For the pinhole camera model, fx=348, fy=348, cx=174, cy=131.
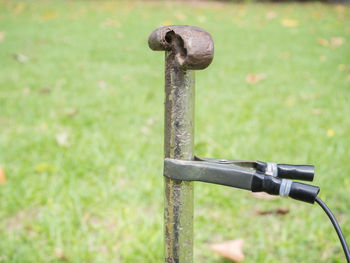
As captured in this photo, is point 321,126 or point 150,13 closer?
point 321,126

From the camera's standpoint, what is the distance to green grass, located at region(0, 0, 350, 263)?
4.35 feet

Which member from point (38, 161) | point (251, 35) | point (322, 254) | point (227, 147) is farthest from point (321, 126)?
point (251, 35)

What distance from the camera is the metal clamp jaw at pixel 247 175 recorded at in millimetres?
530

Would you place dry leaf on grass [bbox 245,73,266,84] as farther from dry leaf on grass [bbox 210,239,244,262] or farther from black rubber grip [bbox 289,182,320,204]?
black rubber grip [bbox 289,182,320,204]

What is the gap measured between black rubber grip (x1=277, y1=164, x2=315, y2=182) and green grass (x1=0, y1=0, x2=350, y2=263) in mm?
753

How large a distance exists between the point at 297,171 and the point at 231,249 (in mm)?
718

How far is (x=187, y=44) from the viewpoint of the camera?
507mm

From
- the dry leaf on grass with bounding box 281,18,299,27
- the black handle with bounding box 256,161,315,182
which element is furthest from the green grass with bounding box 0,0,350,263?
the dry leaf on grass with bounding box 281,18,299,27

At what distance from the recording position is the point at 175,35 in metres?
0.54

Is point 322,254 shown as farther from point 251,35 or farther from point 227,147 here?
point 251,35

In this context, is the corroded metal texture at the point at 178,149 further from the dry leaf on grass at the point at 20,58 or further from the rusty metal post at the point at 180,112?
the dry leaf on grass at the point at 20,58

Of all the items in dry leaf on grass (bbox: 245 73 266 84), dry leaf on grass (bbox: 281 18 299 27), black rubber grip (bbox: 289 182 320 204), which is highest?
dry leaf on grass (bbox: 281 18 299 27)

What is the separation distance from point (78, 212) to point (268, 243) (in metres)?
0.77

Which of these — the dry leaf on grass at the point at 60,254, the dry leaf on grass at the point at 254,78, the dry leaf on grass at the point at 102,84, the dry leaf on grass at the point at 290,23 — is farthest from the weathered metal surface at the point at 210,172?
the dry leaf on grass at the point at 290,23
